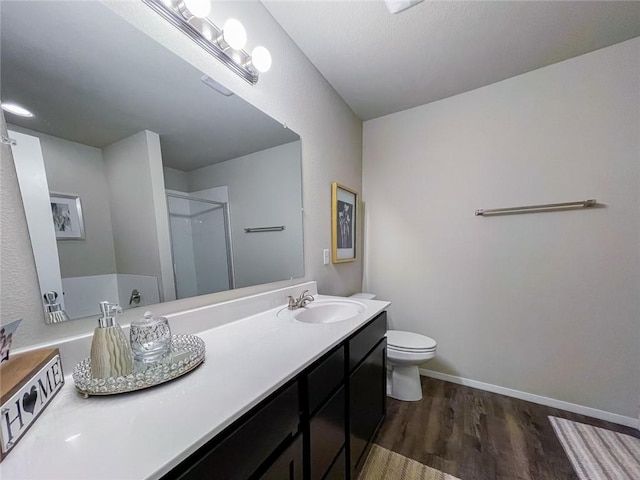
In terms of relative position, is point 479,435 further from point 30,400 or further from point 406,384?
point 30,400

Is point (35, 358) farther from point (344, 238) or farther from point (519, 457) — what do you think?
point (519, 457)

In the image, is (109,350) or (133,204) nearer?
(109,350)

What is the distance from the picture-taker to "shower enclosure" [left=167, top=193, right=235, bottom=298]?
2.91ft

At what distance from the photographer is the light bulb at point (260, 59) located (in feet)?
3.53

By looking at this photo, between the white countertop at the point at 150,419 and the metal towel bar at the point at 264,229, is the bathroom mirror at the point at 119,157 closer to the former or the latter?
the metal towel bar at the point at 264,229

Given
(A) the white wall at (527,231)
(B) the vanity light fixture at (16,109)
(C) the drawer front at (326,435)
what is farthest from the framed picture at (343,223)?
(B) the vanity light fixture at (16,109)

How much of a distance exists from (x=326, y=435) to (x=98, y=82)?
4.34 ft

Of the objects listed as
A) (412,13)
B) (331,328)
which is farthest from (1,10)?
(412,13)

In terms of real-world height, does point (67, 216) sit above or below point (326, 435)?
above

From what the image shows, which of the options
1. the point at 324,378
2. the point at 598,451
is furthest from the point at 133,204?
the point at 598,451

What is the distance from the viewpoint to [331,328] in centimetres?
96

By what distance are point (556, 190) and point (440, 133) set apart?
0.88 meters

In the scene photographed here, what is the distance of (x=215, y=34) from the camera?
93 centimetres

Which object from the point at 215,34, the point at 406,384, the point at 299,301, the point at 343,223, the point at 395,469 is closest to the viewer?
the point at 215,34
